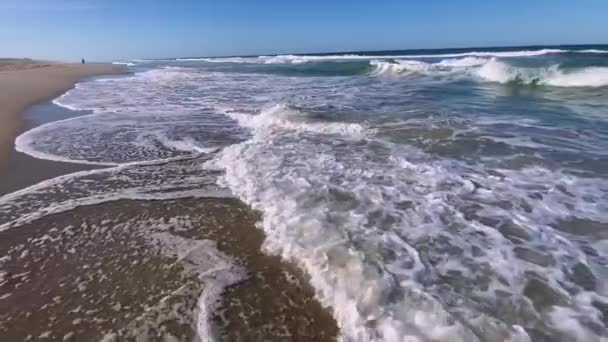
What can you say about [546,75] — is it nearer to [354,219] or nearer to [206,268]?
[354,219]

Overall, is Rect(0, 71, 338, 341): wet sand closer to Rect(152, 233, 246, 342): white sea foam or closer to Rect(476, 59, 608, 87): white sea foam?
Rect(152, 233, 246, 342): white sea foam

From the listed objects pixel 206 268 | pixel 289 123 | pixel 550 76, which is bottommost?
pixel 206 268

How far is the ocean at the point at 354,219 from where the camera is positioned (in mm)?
2842

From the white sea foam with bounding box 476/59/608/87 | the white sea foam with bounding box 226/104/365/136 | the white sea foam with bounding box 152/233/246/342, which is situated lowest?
the white sea foam with bounding box 152/233/246/342

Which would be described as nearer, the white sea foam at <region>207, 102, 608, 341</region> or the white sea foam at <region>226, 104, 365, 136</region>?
the white sea foam at <region>207, 102, 608, 341</region>

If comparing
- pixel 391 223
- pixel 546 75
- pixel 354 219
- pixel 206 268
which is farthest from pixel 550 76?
pixel 206 268

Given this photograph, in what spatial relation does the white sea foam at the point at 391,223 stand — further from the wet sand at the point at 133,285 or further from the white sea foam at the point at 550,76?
the white sea foam at the point at 550,76

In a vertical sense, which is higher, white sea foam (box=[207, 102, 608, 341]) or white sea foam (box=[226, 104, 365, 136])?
white sea foam (box=[226, 104, 365, 136])

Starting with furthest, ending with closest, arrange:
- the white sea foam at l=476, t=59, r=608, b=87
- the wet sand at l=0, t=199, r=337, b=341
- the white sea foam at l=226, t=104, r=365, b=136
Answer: the white sea foam at l=476, t=59, r=608, b=87, the white sea foam at l=226, t=104, r=365, b=136, the wet sand at l=0, t=199, r=337, b=341

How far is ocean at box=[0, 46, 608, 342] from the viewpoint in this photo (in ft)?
9.32

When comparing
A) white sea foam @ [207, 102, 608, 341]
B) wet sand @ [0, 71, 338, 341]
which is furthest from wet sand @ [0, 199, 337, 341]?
white sea foam @ [207, 102, 608, 341]

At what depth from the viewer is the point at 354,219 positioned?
4293 mm

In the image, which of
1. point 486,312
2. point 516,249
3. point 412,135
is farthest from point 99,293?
point 412,135

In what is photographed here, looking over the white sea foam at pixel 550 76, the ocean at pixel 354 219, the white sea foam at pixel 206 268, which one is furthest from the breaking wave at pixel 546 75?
the white sea foam at pixel 206 268
